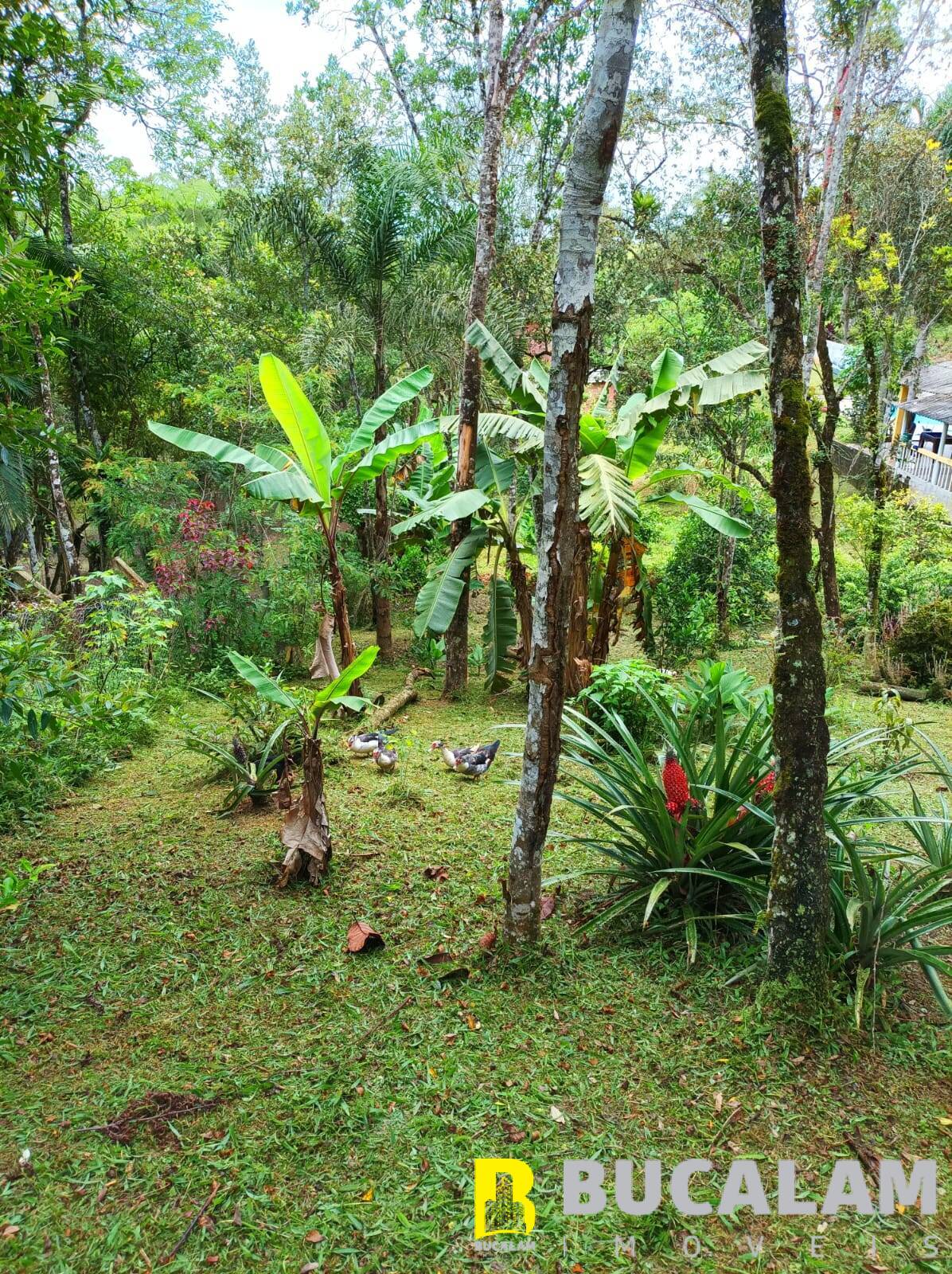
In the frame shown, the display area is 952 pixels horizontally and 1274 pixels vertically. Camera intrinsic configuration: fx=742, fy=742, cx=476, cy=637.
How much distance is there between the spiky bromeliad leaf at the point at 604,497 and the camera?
5629 millimetres

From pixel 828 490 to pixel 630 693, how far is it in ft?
13.9

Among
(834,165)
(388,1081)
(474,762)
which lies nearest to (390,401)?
(474,762)

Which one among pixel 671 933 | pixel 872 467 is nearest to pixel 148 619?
pixel 671 933

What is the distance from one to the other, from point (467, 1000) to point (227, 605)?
623 centimetres

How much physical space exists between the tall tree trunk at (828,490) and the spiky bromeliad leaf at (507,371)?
10.3ft

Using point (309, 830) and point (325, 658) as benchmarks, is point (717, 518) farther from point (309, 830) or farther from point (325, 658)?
point (309, 830)

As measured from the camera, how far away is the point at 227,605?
326 inches

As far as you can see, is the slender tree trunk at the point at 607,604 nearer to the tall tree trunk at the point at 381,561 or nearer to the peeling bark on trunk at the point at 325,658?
the peeling bark on trunk at the point at 325,658

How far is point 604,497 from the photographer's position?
565cm

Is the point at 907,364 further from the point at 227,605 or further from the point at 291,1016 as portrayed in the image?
the point at 291,1016

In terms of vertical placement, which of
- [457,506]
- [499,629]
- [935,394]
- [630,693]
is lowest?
[630,693]

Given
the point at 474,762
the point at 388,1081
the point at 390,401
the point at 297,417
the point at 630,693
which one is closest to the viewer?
the point at 388,1081

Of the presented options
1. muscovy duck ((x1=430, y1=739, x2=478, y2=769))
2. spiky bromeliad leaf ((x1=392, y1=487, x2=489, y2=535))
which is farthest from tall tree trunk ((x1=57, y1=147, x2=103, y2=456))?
muscovy duck ((x1=430, y1=739, x2=478, y2=769))

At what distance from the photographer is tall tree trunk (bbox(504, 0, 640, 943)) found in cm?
271
